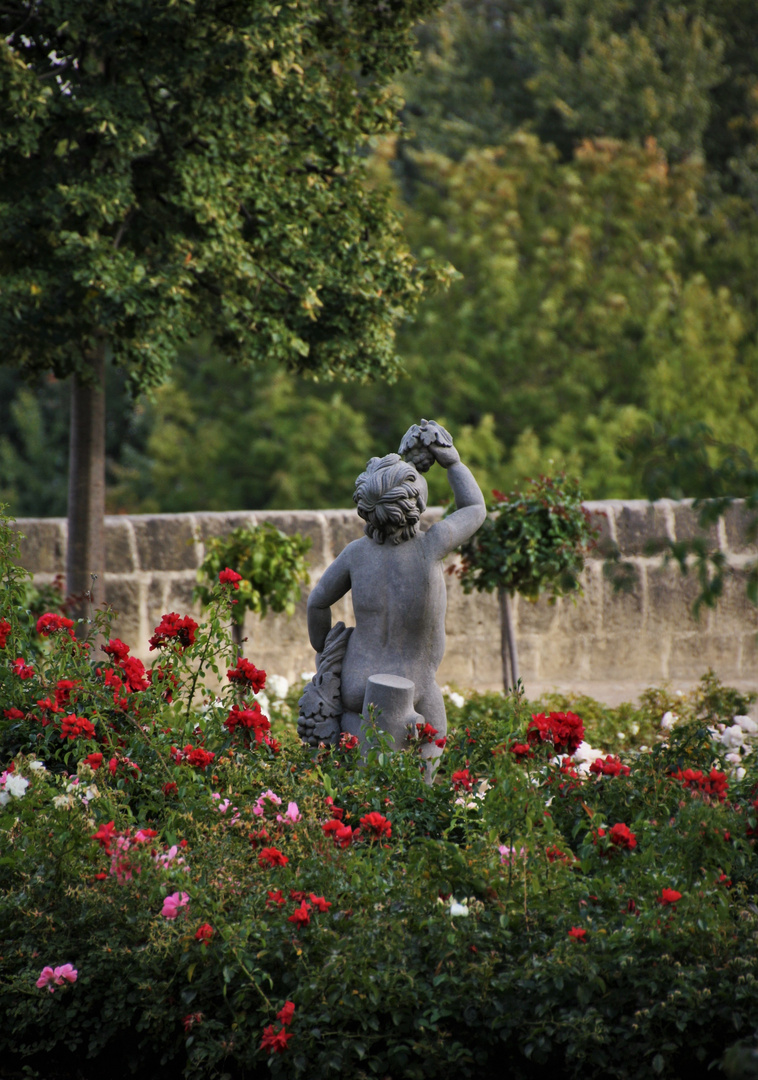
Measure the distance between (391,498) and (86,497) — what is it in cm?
329

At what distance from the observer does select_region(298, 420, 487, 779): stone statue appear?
12.8 feet

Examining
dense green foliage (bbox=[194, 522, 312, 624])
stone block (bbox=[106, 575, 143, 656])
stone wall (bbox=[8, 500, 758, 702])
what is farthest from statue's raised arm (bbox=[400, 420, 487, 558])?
stone block (bbox=[106, 575, 143, 656])

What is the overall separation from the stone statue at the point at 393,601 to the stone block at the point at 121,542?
A: 3523mm

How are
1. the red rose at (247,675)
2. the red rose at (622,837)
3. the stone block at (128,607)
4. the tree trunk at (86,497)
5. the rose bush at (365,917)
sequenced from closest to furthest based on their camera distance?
the rose bush at (365,917)
the red rose at (622,837)
the red rose at (247,675)
the tree trunk at (86,497)
the stone block at (128,607)

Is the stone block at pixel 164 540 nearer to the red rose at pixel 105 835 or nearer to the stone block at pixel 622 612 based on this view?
the stone block at pixel 622 612

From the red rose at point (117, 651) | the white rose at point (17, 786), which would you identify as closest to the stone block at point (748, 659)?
the red rose at point (117, 651)

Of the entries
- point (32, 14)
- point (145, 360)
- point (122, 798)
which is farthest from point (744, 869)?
point (32, 14)

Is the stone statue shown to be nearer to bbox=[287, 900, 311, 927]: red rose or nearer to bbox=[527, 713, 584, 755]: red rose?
bbox=[527, 713, 584, 755]: red rose

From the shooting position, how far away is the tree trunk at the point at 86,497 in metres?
6.66

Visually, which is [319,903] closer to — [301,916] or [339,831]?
[301,916]

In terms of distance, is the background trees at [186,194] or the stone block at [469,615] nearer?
the background trees at [186,194]

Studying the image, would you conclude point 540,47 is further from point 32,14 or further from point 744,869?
point 744,869

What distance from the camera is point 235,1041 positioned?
2.67 metres

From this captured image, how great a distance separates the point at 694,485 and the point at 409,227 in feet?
40.5
